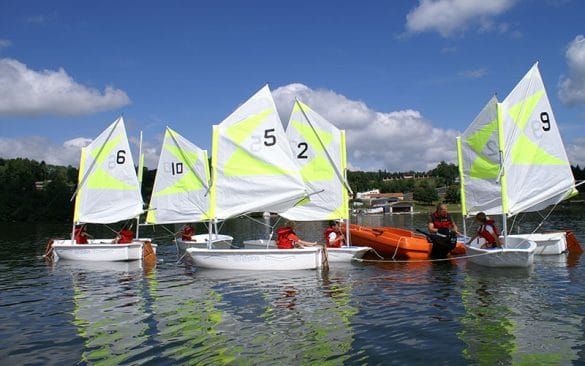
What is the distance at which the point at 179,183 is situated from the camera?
103 ft

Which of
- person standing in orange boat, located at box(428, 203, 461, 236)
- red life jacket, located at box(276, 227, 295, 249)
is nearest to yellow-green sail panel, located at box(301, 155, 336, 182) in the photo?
red life jacket, located at box(276, 227, 295, 249)

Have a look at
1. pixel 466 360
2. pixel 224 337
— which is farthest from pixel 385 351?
pixel 224 337

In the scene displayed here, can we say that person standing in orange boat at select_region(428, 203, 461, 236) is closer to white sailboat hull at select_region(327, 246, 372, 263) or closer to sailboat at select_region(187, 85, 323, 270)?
white sailboat hull at select_region(327, 246, 372, 263)

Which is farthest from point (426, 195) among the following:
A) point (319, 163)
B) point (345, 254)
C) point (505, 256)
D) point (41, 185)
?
point (505, 256)

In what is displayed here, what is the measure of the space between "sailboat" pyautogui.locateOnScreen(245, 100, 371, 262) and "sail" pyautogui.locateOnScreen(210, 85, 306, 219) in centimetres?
275

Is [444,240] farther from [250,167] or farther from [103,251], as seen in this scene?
[103,251]

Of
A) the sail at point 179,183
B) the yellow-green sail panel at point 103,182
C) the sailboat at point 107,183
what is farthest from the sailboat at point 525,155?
the yellow-green sail panel at point 103,182

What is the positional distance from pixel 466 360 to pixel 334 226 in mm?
14279

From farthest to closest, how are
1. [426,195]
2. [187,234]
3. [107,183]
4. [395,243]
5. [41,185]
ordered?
[426,195]
[41,185]
[187,234]
[107,183]
[395,243]

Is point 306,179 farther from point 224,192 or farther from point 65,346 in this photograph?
point 65,346

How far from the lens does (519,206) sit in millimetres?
21359

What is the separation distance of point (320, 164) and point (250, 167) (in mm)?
4528

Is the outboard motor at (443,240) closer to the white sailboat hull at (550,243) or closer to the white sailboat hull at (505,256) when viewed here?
the white sailboat hull at (505,256)

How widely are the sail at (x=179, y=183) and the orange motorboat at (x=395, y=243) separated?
10.0 meters
